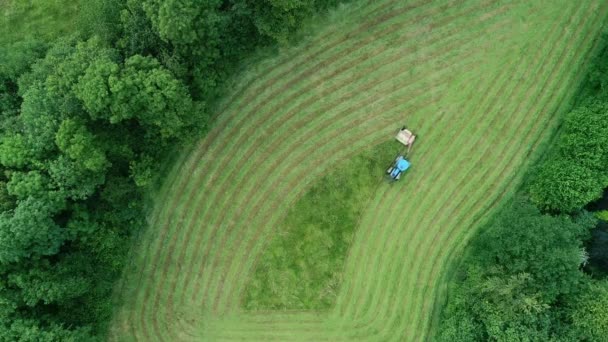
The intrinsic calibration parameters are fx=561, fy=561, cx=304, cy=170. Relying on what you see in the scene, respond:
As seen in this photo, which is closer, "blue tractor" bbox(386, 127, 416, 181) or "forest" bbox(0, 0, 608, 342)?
"forest" bbox(0, 0, 608, 342)

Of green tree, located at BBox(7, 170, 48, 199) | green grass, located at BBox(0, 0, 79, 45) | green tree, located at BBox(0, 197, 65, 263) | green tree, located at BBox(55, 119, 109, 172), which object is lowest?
green tree, located at BBox(0, 197, 65, 263)

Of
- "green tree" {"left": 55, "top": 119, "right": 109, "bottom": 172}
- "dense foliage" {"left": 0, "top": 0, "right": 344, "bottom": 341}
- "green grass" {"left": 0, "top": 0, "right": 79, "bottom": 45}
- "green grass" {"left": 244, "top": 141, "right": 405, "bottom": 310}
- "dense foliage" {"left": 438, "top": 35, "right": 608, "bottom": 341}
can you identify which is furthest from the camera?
"green grass" {"left": 244, "top": 141, "right": 405, "bottom": 310}

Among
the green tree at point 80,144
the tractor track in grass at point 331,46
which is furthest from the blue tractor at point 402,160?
the green tree at point 80,144

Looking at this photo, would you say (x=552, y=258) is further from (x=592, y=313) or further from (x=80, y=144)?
(x=80, y=144)

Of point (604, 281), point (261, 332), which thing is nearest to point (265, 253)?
point (261, 332)

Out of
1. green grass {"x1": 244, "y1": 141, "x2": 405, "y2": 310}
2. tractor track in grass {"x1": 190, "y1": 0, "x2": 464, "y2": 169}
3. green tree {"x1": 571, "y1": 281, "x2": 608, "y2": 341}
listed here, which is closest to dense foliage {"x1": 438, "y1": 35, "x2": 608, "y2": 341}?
green tree {"x1": 571, "y1": 281, "x2": 608, "y2": 341}

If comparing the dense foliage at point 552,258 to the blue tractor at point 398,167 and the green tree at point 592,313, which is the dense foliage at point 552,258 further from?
the blue tractor at point 398,167

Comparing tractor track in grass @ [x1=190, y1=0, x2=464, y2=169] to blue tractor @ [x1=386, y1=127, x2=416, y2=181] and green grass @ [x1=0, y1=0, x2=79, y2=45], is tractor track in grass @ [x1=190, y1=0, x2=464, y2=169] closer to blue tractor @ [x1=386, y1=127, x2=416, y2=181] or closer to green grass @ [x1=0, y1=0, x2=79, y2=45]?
blue tractor @ [x1=386, y1=127, x2=416, y2=181]

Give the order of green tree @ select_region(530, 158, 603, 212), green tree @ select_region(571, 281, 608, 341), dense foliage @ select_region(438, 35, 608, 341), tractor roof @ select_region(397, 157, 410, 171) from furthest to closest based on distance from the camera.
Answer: tractor roof @ select_region(397, 157, 410, 171)
green tree @ select_region(530, 158, 603, 212)
dense foliage @ select_region(438, 35, 608, 341)
green tree @ select_region(571, 281, 608, 341)

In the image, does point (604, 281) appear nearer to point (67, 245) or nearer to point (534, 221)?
point (534, 221)
